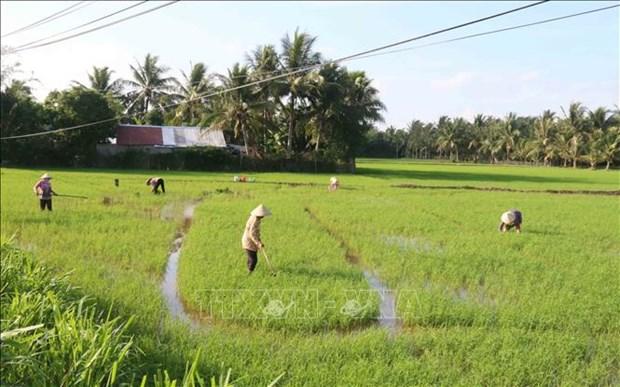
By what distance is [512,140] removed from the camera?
5334 centimetres

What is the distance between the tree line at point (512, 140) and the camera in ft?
133

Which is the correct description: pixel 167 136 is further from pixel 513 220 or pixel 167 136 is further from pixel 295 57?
pixel 513 220

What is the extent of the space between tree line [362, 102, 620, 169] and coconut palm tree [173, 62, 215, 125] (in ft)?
80.6

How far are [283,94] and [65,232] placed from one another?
22.1 m

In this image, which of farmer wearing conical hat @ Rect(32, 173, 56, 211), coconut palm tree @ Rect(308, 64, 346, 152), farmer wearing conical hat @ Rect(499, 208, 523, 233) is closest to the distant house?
coconut palm tree @ Rect(308, 64, 346, 152)

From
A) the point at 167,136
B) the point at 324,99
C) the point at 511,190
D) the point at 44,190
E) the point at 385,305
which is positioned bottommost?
the point at 385,305

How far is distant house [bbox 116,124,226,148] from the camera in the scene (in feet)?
93.1

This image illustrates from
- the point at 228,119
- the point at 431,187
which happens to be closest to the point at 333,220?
the point at 431,187

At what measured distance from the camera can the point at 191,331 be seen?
4.31m

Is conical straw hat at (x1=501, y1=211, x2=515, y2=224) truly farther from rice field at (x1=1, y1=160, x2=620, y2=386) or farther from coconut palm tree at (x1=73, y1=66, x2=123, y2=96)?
coconut palm tree at (x1=73, y1=66, x2=123, y2=96)

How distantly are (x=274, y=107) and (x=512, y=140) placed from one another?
3490cm

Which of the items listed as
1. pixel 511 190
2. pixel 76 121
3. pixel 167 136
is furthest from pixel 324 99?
pixel 76 121

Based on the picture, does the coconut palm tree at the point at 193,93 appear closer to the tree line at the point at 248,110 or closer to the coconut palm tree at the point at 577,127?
the tree line at the point at 248,110

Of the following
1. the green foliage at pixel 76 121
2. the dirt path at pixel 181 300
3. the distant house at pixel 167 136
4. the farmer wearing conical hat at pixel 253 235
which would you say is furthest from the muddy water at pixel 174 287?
the distant house at pixel 167 136
